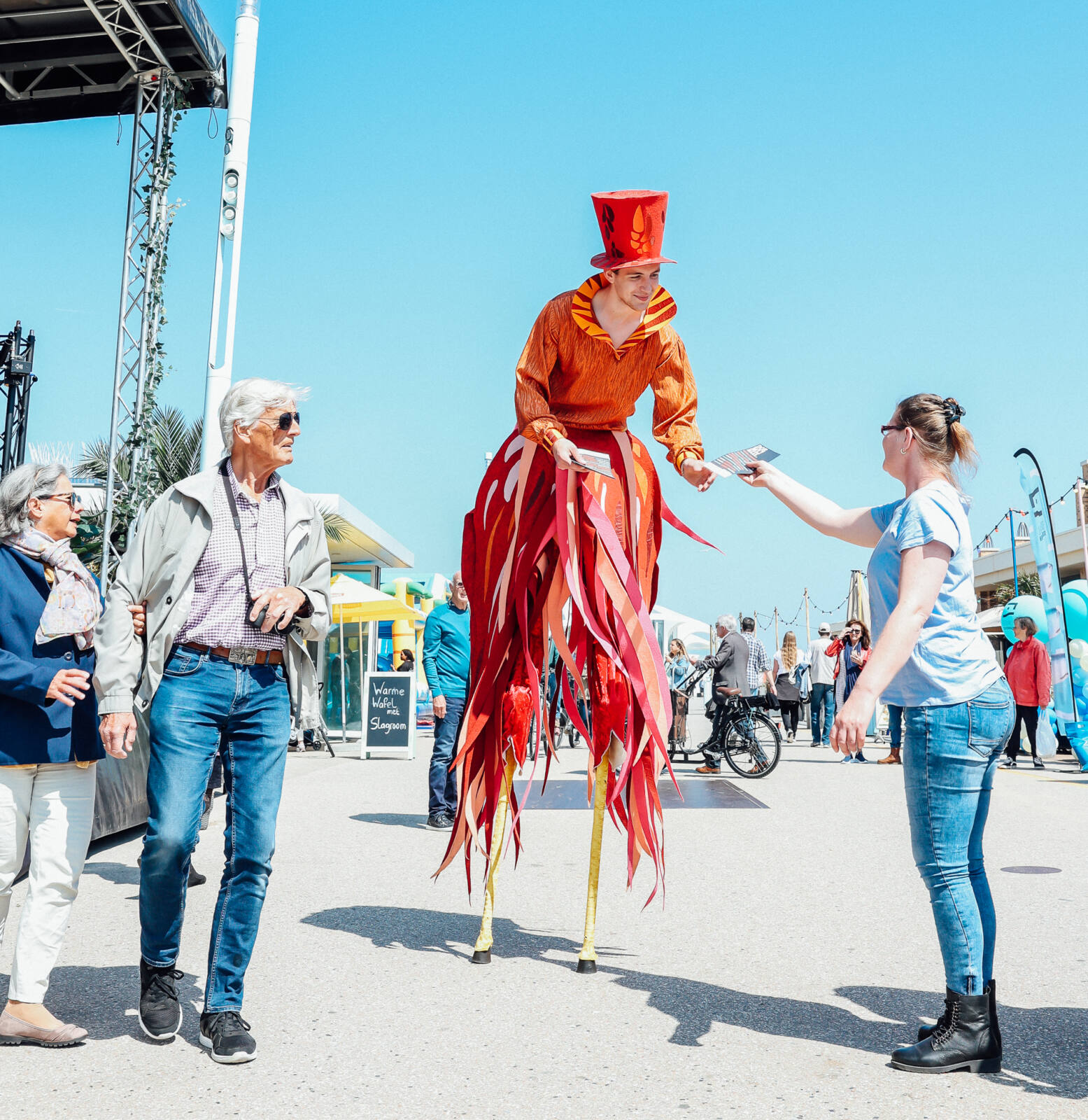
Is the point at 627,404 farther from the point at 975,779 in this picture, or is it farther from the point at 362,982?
the point at 362,982

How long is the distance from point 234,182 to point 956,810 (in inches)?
331

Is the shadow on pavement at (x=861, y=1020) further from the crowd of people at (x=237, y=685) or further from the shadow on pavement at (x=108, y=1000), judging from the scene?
the shadow on pavement at (x=108, y=1000)

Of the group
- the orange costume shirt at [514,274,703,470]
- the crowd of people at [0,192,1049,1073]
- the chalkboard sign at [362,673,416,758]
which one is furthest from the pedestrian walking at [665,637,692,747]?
the crowd of people at [0,192,1049,1073]

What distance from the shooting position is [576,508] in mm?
4129

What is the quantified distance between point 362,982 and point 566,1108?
→ 1.28 meters

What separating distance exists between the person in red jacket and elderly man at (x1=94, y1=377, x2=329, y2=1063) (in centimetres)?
1133

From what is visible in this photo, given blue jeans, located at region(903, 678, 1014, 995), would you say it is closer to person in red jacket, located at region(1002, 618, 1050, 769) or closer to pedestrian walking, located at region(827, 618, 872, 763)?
person in red jacket, located at region(1002, 618, 1050, 769)

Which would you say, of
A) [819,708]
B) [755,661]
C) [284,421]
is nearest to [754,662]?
[755,661]

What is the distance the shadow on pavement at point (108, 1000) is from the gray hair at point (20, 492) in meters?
1.44

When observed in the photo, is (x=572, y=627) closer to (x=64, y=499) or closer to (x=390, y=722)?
(x=64, y=499)

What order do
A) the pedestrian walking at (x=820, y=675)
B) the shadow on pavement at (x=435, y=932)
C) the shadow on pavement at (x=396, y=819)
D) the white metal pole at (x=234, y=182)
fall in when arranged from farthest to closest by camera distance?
the pedestrian walking at (x=820, y=675) < the white metal pole at (x=234, y=182) < the shadow on pavement at (x=396, y=819) < the shadow on pavement at (x=435, y=932)

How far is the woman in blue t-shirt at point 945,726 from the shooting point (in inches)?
114

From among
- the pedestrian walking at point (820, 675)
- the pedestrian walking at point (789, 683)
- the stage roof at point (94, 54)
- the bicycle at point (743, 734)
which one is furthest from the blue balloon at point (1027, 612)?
the stage roof at point (94, 54)

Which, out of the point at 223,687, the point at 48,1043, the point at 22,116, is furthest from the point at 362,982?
the point at 22,116
